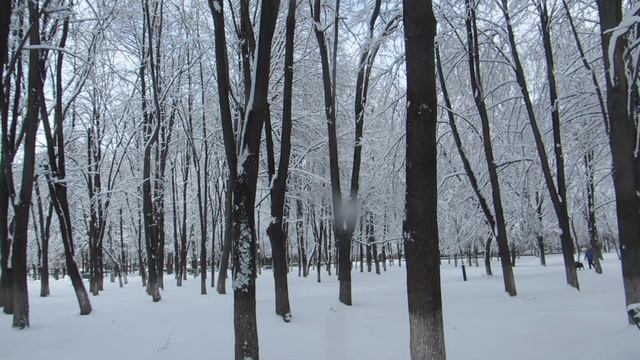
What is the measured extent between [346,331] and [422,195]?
5240 millimetres

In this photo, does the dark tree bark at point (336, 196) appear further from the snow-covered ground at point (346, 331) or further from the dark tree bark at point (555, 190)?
the dark tree bark at point (555, 190)

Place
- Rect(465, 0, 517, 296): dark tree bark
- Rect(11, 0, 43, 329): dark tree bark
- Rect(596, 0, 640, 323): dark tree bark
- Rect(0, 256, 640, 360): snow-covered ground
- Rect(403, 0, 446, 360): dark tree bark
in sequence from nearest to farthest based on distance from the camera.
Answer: Rect(403, 0, 446, 360): dark tree bark → Rect(0, 256, 640, 360): snow-covered ground → Rect(596, 0, 640, 323): dark tree bark → Rect(11, 0, 43, 329): dark tree bark → Rect(465, 0, 517, 296): dark tree bark

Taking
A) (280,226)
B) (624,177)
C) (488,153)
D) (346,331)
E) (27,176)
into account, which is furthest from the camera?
(488,153)

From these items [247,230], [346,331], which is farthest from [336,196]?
[247,230]

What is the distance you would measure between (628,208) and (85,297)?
12455mm

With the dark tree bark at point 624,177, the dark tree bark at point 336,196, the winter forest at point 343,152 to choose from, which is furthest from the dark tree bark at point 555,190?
the dark tree bark at point 624,177

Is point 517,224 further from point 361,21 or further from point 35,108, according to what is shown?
point 35,108

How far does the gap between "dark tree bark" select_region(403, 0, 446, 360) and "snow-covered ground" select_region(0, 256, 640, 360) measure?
7.90 ft

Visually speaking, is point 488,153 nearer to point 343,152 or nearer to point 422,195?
point 422,195

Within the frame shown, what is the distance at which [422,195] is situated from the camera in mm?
5164

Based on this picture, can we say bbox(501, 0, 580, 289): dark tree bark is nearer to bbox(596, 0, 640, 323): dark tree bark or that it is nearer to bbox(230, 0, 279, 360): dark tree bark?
bbox(596, 0, 640, 323): dark tree bark

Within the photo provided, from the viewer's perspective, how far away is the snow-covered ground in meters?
7.50

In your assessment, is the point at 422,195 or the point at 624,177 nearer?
the point at 422,195

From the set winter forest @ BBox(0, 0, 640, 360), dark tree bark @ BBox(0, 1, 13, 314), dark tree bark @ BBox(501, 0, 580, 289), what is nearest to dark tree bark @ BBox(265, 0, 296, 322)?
winter forest @ BBox(0, 0, 640, 360)
